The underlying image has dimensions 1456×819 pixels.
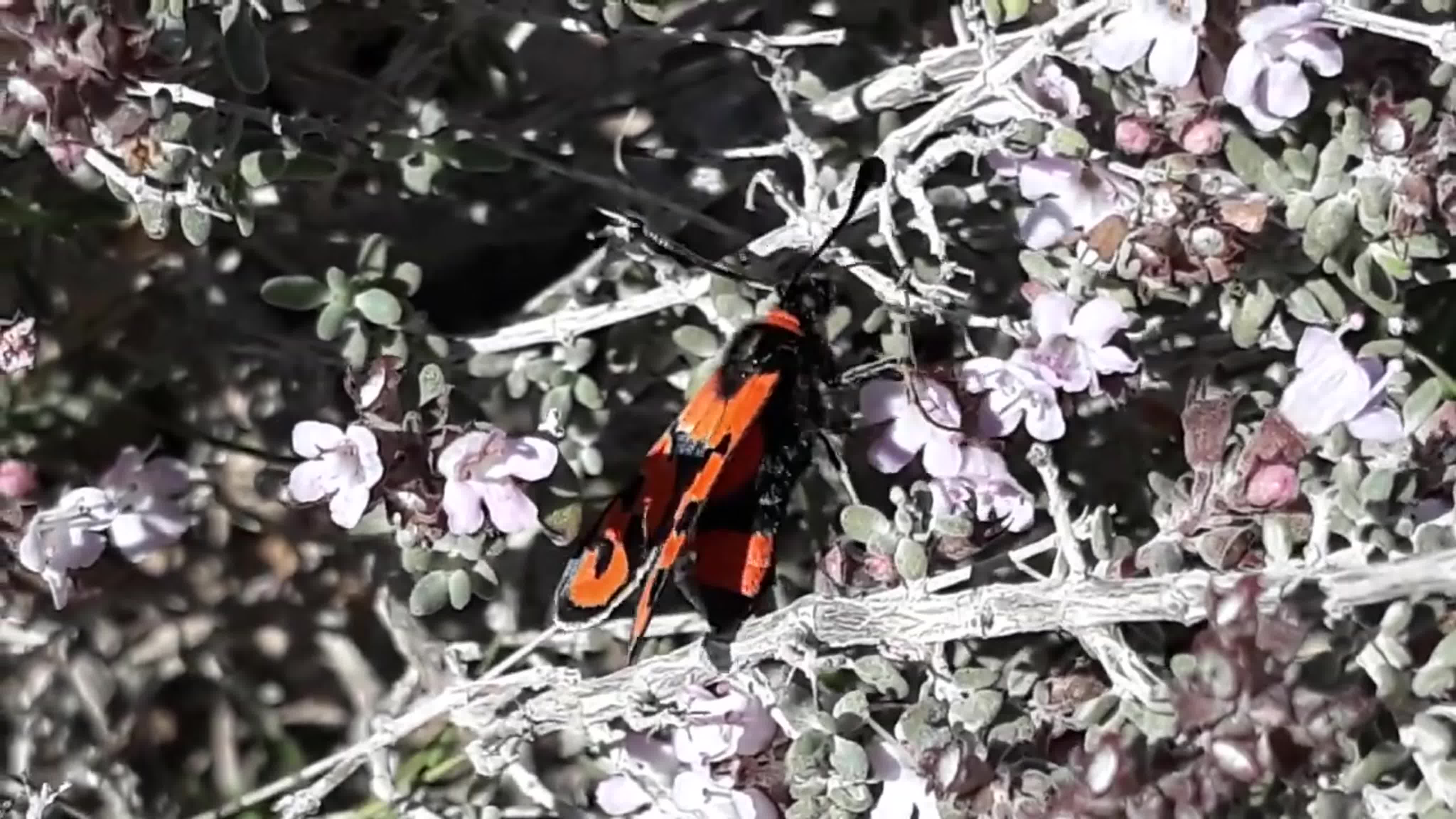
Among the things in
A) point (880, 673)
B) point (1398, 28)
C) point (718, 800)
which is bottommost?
point (718, 800)

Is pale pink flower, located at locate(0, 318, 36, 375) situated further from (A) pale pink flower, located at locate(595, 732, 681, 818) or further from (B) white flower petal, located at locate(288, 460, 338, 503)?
(A) pale pink flower, located at locate(595, 732, 681, 818)

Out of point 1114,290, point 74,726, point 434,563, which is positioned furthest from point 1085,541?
point 74,726

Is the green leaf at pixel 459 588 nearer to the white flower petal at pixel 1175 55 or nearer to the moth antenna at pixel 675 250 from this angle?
the moth antenna at pixel 675 250

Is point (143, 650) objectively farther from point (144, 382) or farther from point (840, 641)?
point (840, 641)

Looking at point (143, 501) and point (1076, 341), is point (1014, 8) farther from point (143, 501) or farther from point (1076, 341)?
point (143, 501)

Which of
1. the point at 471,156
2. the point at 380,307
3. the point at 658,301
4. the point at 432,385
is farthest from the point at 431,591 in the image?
the point at 471,156

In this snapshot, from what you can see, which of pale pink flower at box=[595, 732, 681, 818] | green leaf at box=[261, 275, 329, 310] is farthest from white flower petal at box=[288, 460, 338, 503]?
pale pink flower at box=[595, 732, 681, 818]

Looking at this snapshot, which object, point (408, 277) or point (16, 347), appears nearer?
point (16, 347)
